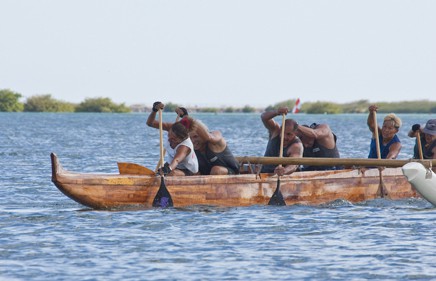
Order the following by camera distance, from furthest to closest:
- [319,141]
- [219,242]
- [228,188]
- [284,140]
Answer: [319,141]
[284,140]
[228,188]
[219,242]

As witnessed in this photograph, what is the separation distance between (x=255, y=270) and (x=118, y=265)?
5.37ft

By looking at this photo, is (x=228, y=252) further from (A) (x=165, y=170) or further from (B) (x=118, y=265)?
(A) (x=165, y=170)

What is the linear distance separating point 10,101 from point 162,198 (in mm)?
124838

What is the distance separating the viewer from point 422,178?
56.3ft

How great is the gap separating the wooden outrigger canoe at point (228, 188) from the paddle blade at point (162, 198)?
0.07 m

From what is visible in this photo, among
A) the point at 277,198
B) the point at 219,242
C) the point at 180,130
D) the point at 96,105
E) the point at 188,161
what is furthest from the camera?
the point at 96,105

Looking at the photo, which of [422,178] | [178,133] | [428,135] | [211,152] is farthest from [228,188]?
[428,135]

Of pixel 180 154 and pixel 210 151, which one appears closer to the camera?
pixel 180 154

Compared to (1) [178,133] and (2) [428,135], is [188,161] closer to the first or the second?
(1) [178,133]

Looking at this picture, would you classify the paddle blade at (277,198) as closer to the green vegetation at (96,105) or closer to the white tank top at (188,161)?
the white tank top at (188,161)

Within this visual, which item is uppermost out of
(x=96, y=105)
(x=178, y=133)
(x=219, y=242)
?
(x=96, y=105)

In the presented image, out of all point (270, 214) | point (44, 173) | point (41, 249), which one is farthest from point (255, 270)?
point (44, 173)

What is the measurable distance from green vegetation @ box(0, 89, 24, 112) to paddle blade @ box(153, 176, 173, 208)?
122 m

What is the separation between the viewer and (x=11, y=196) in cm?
2027
